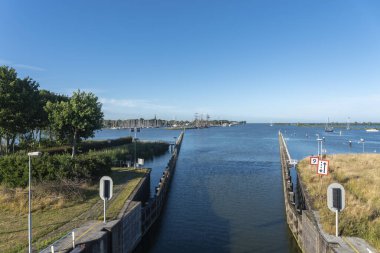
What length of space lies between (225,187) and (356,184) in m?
15.5

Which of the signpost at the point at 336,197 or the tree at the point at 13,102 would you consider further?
the tree at the point at 13,102

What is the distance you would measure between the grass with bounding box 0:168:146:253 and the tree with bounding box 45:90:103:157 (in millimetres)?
11282

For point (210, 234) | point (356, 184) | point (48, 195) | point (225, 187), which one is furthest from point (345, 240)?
point (225, 187)

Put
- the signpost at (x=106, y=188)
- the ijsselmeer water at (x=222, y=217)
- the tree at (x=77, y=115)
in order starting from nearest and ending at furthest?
the signpost at (x=106, y=188), the ijsselmeer water at (x=222, y=217), the tree at (x=77, y=115)

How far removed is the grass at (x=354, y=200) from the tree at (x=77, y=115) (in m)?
22.2

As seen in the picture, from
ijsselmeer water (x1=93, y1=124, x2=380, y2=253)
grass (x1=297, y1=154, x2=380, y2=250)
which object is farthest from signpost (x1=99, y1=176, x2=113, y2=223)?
grass (x1=297, y1=154, x2=380, y2=250)

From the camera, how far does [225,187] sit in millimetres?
38219

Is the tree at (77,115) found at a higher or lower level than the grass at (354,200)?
higher

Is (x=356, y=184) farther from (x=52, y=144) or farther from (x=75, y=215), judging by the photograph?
(x=52, y=144)

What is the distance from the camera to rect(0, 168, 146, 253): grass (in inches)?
593

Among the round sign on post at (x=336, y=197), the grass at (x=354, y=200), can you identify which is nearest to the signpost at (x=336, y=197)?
the round sign on post at (x=336, y=197)

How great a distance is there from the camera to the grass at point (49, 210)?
15.1m

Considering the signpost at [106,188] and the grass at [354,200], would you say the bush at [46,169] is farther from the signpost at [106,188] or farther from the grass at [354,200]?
the grass at [354,200]

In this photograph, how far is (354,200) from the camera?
20531 millimetres
